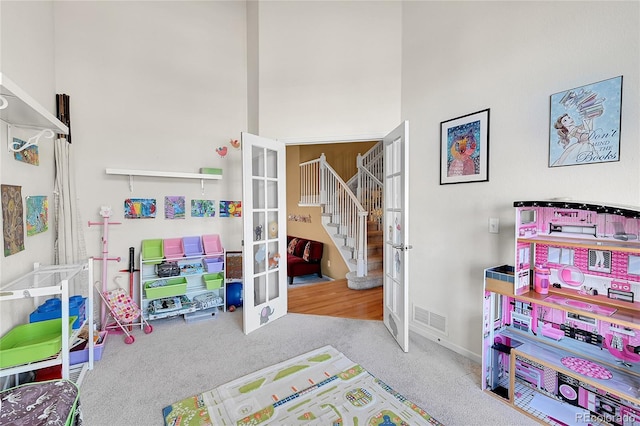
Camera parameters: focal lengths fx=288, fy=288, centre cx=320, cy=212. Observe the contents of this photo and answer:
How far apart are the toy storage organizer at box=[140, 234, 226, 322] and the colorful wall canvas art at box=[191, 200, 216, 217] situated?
10.9 inches

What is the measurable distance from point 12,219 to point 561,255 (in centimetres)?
368

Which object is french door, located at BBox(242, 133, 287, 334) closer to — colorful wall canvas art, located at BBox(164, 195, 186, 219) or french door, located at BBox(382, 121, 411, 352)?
colorful wall canvas art, located at BBox(164, 195, 186, 219)

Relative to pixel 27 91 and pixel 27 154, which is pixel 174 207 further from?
pixel 27 91

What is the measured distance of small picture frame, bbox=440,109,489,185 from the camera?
2336 mm

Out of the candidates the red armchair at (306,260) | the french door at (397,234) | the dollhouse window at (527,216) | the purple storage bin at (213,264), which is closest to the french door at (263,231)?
the purple storage bin at (213,264)

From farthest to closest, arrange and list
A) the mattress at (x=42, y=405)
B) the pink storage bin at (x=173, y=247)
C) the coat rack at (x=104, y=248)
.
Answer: the pink storage bin at (x=173, y=247), the coat rack at (x=104, y=248), the mattress at (x=42, y=405)

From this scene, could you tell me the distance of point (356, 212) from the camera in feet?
16.4

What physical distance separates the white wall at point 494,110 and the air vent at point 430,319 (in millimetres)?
48

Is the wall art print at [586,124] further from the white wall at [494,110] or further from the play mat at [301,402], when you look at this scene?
the play mat at [301,402]

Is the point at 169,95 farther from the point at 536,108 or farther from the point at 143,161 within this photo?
the point at 536,108

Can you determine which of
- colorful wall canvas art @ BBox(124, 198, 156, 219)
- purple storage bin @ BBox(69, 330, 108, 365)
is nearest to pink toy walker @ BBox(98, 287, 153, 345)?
purple storage bin @ BBox(69, 330, 108, 365)

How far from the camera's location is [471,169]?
243cm

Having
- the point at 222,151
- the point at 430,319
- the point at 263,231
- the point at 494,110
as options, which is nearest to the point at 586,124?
the point at 494,110

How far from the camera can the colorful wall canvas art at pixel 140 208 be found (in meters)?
3.18
